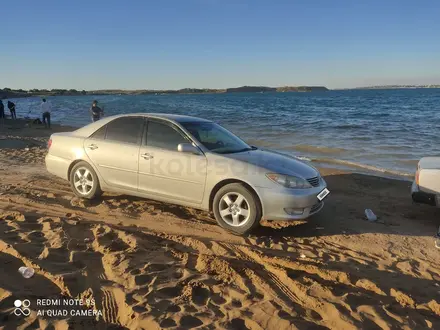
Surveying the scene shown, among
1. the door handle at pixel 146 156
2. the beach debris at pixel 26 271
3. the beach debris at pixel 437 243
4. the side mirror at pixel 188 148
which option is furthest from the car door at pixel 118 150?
the beach debris at pixel 437 243

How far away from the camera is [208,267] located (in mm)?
3900

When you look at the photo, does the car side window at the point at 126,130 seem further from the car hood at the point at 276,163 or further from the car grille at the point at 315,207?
the car grille at the point at 315,207

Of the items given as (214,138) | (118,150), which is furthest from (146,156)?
(214,138)

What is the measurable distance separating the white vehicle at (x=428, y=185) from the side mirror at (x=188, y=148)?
10.6 ft

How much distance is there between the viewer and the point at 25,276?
3.51 metres

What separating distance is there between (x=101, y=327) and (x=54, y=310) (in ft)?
1.52

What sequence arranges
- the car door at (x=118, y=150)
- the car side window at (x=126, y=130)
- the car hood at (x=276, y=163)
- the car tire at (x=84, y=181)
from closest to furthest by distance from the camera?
the car hood at (x=276, y=163) < the car door at (x=118, y=150) < the car side window at (x=126, y=130) < the car tire at (x=84, y=181)

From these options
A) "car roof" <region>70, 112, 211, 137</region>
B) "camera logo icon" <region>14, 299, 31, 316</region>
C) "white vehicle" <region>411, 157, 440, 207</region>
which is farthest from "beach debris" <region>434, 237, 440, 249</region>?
"camera logo icon" <region>14, 299, 31, 316</region>

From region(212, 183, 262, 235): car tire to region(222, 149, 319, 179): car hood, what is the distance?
419 millimetres

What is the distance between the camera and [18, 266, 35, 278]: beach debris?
11.6ft

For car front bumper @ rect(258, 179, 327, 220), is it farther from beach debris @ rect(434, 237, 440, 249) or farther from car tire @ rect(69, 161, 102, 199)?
car tire @ rect(69, 161, 102, 199)

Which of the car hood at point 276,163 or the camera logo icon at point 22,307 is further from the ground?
the car hood at point 276,163

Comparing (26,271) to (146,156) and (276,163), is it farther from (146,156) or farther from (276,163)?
(276,163)

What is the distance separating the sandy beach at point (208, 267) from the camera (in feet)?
10.0
